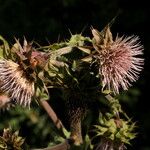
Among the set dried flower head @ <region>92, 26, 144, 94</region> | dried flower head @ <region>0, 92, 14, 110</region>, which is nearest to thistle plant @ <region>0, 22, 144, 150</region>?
dried flower head @ <region>92, 26, 144, 94</region>

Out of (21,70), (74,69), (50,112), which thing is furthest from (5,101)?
(74,69)

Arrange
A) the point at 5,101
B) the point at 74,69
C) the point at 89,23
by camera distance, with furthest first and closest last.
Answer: the point at 89,23, the point at 5,101, the point at 74,69

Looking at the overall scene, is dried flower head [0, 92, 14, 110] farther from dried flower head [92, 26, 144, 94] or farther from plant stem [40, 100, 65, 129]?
dried flower head [92, 26, 144, 94]

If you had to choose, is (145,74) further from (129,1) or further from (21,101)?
(21,101)

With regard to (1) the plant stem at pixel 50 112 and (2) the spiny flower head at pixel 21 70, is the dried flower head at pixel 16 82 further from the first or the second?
(1) the plant stem at pixel 50 112

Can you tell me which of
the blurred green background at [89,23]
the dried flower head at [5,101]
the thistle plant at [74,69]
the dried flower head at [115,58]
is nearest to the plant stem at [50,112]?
the dried flower head at [5,101]

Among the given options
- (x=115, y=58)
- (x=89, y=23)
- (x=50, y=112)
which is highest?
(x=89, y=23)

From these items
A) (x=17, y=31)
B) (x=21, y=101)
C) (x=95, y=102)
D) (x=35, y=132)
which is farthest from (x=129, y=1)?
(x=21, y=101)

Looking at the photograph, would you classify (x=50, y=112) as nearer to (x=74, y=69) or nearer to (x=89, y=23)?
(x=74, y=69)
